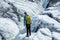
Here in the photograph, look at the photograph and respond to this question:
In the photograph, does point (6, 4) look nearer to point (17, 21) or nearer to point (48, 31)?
point (17, 21)

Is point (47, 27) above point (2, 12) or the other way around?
the other way around

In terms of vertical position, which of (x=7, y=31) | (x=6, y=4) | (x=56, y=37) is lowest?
(x=56, y=37)

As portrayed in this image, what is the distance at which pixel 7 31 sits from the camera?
11477 millimetres

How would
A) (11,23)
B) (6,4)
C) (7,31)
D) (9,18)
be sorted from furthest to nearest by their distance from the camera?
(6,4), (9,18), (11,23), (7,31)

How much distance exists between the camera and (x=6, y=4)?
571 inches

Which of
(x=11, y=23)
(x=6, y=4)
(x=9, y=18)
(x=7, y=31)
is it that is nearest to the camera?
(x=7, y=31)

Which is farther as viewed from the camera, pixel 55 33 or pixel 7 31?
pixel 55 33

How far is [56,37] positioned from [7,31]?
3469 mm

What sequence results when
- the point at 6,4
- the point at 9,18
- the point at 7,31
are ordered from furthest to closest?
the point at 6,4
the point at 9,18
the point at 7,31

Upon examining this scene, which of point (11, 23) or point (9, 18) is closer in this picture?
point (11, 23)

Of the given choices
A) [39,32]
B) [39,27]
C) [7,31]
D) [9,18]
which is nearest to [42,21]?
[39,27]

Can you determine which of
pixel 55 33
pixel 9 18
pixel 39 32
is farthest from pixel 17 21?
pixel 55 33

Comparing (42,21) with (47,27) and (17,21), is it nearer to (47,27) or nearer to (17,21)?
(47,27)

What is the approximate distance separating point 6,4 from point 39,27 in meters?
3.03
